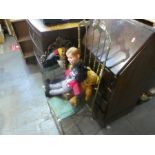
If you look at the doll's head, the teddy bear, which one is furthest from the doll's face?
the teddy bear

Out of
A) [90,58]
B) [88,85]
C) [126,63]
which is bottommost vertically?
[88,85]

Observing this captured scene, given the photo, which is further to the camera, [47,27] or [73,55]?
[47,27]

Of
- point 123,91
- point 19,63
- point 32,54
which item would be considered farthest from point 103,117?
point 19,63

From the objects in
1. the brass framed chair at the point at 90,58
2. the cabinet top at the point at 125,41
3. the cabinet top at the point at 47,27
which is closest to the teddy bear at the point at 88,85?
the brass framed chair at the point at 90,58

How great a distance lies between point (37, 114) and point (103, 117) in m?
0.74

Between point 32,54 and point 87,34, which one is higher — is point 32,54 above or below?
below

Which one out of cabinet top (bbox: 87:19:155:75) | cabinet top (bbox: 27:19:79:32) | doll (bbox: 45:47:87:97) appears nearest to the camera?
cabinet top (bbox: 87:19:155:75)

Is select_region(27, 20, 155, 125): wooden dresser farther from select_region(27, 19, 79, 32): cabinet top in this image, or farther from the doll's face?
the doll's face

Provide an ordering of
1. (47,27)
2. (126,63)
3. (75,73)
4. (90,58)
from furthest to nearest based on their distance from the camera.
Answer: (47,27), (90,58), (75,73), (126,63)

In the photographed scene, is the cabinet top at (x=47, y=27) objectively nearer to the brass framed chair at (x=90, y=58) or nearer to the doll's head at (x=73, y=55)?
the brass framed chair at (x=90, y=58)

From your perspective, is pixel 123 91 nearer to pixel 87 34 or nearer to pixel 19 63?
pixel 87 34

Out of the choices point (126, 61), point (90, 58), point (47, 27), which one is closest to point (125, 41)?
point (126, 61)

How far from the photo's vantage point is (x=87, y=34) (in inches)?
53.3

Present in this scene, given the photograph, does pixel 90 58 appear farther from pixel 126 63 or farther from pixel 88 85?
pixel 126 63
